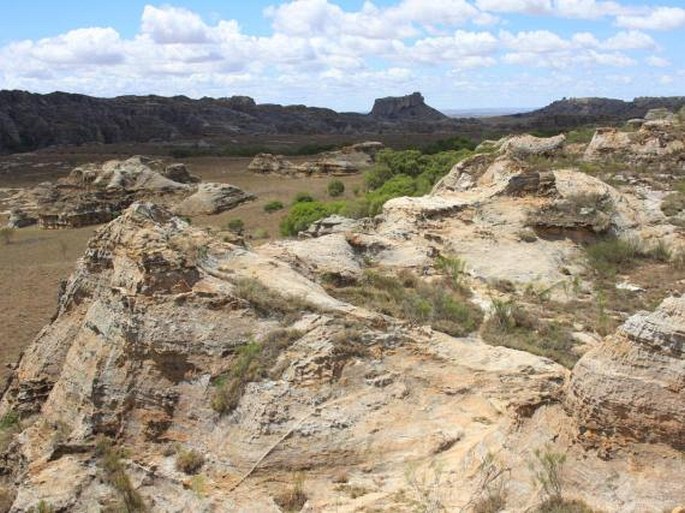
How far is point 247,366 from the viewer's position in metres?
8.12

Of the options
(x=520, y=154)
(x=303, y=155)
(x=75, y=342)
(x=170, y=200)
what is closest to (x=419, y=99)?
(x=303, y=155)

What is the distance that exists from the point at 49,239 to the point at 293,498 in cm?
3068

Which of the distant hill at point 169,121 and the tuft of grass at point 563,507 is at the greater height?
the distant hill at point 169,121

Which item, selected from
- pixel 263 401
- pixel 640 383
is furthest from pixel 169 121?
pixel 640 383

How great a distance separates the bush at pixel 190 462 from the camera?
25.2 feet

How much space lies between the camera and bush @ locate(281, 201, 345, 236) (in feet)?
83.1

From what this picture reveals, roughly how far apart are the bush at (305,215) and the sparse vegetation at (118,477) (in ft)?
55.6

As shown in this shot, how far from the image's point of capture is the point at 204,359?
845cm

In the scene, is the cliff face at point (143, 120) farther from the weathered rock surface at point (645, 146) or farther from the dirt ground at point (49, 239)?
the weathered rock surface at point (645, 146)

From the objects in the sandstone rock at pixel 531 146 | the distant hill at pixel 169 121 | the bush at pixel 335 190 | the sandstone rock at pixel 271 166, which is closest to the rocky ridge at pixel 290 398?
the sandstone rock at pixel 531 146

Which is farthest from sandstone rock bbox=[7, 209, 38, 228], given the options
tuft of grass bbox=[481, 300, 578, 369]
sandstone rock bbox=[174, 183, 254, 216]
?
tuft of grass bbox=[481, 300, 578, 369]

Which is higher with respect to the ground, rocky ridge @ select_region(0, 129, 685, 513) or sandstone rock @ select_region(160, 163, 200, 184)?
sandstone rock @ select_region(160, 163, 200, 184)

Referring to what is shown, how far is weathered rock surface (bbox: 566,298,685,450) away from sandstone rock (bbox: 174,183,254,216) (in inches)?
1357

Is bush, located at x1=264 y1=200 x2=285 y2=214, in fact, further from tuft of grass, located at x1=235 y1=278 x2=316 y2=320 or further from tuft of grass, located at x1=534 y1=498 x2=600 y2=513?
tuft of grass, located at x1=534 y1=498 x2=600 y2=513
